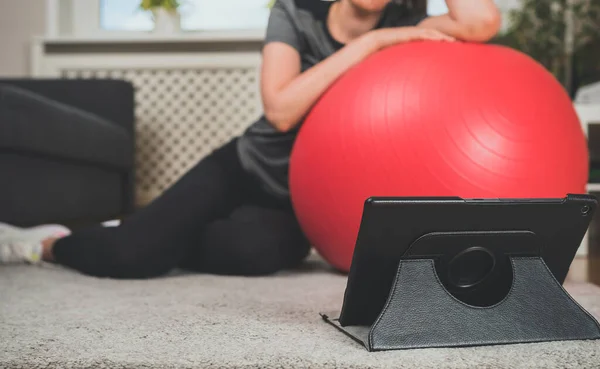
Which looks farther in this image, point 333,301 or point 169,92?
point 169,92

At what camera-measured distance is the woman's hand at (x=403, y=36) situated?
4.12 ft

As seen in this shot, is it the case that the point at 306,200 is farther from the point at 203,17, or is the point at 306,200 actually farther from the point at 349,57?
the point at 203,17

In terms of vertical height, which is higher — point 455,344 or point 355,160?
point 355,160

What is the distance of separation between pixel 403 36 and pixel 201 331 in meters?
0.73

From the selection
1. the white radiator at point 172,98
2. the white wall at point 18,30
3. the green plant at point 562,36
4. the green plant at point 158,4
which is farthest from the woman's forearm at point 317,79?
the white wall at point 18,30

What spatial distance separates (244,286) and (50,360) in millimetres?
614

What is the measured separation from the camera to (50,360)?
0.73 metres

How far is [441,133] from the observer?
3.54ft

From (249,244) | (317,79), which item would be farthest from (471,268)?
(249,244)

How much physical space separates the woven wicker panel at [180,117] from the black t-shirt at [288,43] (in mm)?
1583

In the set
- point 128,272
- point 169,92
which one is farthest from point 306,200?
point 169,92

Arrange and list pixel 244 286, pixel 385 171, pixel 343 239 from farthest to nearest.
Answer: pixel 244 286, pixel 343 239, pixel 385 171

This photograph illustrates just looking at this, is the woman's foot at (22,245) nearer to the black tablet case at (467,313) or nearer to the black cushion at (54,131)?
the black cushion at (54,131)

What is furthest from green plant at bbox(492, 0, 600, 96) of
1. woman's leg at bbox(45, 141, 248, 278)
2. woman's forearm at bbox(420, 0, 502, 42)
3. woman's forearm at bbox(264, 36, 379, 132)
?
woman's leg at bbox(45, 141, 248, 278)
